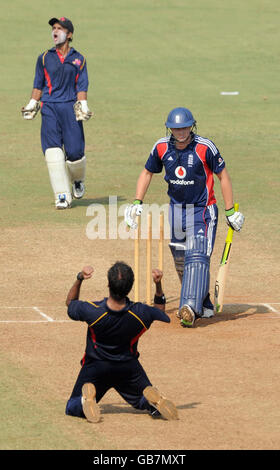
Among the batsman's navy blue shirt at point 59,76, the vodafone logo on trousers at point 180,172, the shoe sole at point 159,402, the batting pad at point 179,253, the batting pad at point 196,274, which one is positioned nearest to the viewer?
the shoe sole at point 159,402

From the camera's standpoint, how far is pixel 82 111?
652 inches

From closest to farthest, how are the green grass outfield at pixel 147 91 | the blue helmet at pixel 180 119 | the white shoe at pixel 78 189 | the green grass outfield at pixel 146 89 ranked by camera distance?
the blue helmet at pixel 180 119
the white shoe at pixel 78 189
the green grass outfield at pixel 147 91
the green grass outfield at pixel 146 89

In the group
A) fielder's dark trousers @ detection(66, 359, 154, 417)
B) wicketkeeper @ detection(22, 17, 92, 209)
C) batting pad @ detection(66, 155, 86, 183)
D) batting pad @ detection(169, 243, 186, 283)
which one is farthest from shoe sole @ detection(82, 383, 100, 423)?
batting pad @ detection(66, 155, 86, 183)

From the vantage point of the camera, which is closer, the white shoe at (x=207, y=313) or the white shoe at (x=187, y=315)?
the white shoe at (x=187, y=315)

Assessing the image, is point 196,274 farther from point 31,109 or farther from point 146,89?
point 146,89

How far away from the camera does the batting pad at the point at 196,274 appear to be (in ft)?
37.0

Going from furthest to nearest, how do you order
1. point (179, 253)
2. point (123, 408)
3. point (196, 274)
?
1. point (179, 253)
2. point (196, 274)
3. point (123, 408)

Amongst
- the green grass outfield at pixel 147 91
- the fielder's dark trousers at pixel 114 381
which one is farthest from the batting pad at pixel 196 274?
the fielder's dark trousers at pixel 114 381

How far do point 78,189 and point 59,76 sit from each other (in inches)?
77.0

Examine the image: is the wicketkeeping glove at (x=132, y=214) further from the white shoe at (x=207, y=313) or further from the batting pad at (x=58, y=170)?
the batting pad at (x=58, y=170)

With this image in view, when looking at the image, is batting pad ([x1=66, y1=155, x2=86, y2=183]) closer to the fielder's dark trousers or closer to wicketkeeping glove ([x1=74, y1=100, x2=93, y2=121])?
wicketkeeping glove ([x1=74, y1=100, x2=93, y2=121])

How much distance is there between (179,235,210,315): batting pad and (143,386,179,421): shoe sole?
288 cm

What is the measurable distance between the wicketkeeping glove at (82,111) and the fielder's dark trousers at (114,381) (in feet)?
27.7

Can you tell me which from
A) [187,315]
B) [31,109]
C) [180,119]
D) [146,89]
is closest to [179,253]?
[187,315]
